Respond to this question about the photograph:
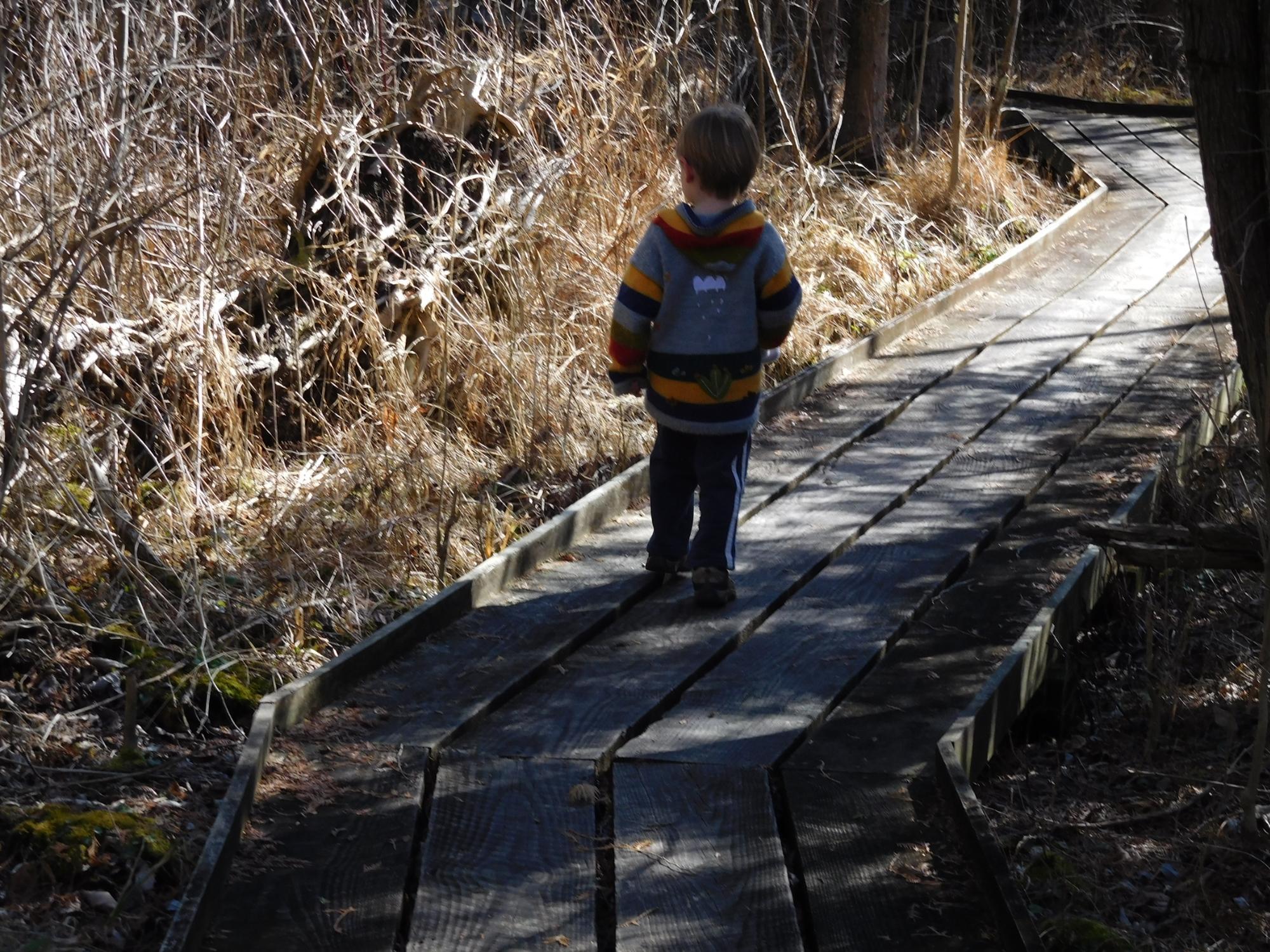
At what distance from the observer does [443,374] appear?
21.1ft

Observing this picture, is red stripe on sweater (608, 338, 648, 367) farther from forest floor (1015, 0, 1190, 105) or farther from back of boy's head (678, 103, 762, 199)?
forest floor (1015, 0, 1190, 105)

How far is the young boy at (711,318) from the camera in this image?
410 cm

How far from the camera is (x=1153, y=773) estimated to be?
347 centimetres

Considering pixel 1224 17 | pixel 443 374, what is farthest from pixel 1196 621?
pixel 443 374

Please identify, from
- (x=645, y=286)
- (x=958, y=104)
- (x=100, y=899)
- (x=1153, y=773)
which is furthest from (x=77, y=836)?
(x=958, y=104)

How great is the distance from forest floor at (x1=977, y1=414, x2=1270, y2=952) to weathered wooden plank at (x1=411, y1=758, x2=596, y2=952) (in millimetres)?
1060

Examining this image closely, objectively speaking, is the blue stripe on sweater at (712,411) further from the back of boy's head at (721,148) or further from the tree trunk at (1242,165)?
the tree trunk at (1242,165)

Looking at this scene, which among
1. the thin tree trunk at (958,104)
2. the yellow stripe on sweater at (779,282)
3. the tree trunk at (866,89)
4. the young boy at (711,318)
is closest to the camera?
the young boy at (711,318)

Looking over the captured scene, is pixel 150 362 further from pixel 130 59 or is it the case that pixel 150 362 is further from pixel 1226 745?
pixel 1226 745

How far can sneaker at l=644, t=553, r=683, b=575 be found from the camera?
178 inches

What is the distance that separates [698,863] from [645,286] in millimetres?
1820

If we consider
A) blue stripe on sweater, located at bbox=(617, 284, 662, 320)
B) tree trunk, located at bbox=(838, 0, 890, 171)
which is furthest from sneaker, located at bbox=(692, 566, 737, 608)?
tree trunk, located at bbox=(838, 0, 890, 171)

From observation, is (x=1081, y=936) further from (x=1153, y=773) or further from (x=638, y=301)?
(x=638, y=301)

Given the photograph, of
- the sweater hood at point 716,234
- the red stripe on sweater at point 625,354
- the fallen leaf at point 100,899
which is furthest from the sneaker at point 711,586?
the fallen leaf at point 100,899
